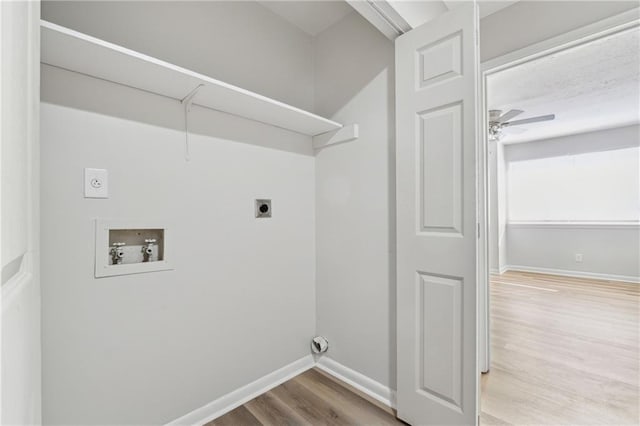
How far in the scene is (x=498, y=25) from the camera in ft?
5.78

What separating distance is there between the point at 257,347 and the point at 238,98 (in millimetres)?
1494

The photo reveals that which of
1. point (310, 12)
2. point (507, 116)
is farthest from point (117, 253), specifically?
point (507, 116)

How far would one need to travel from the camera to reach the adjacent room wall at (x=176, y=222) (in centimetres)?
121

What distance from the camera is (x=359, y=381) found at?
1897mm

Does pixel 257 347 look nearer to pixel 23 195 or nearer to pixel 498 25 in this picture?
pixel 23 195

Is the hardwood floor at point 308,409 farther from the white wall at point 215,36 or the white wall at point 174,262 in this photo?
the white wall at point 215,36

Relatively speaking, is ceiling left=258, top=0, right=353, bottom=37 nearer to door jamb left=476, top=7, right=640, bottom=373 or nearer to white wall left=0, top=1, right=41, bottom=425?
door jamb left=476, top=7, right=640, bottom=373

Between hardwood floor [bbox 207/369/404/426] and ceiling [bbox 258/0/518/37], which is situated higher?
ceiling [bbox 258/0/518/37]

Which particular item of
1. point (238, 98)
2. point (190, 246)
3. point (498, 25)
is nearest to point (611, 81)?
point (498, 25)

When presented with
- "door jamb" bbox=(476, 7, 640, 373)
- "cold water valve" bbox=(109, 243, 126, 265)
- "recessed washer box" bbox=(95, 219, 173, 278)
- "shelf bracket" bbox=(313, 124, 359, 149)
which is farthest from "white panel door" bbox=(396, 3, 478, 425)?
"cold water valve" bbox=(109, 243, 126, 265)

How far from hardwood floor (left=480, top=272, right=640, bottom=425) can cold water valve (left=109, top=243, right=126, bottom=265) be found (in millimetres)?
2106

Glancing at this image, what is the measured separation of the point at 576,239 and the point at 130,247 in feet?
21.9

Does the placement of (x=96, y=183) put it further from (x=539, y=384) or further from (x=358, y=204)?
(x=539, y=384)

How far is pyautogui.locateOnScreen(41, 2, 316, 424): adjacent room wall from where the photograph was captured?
1206mm
